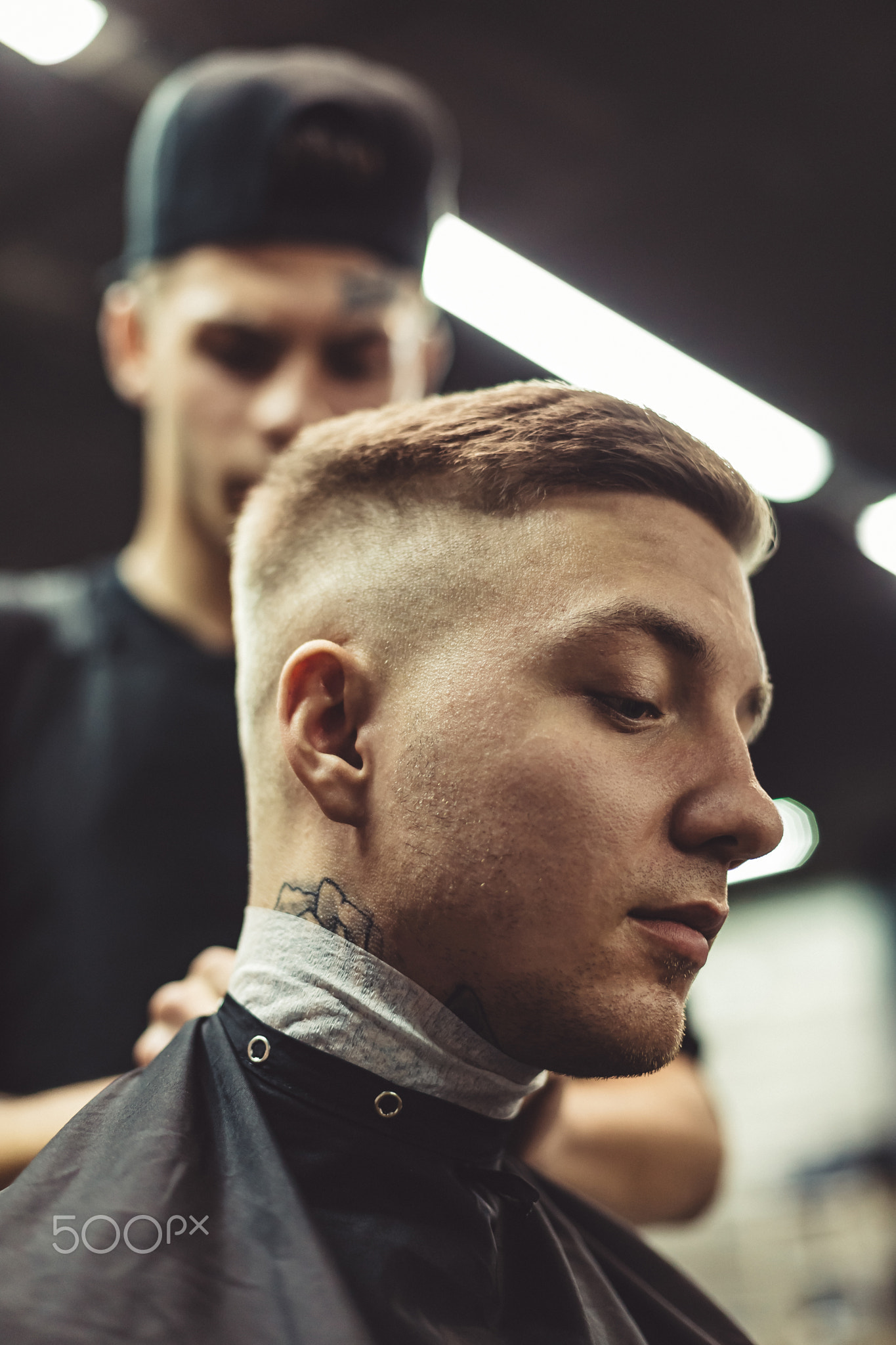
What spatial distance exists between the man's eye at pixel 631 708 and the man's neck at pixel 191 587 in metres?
0.82

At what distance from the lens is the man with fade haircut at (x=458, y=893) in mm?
904

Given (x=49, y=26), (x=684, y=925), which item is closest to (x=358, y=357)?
(x=684, y=925)

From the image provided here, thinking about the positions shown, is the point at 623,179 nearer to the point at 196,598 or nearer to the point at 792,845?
the point at 196,598

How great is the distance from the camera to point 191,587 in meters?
1.69

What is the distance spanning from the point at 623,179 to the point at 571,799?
2547mm

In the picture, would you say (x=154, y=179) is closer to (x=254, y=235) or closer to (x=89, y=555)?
(x=254, y=235)

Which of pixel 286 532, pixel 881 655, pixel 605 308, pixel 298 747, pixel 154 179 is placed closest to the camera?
pixel 298 747

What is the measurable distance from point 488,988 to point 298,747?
10.5 inches

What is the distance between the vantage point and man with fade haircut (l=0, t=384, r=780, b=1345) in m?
0.90

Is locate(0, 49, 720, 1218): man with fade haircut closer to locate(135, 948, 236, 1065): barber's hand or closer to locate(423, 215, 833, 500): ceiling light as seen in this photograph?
locate(135, 948, 236, 1065): barber's hand

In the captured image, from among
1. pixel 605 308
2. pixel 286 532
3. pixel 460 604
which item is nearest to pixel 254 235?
pixel 286 532

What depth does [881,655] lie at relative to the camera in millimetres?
5391

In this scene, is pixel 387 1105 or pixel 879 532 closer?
pixel 387 1105

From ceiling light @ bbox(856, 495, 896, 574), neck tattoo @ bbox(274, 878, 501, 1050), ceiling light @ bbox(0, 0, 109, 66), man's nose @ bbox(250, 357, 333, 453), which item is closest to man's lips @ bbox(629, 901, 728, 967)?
neck tattoo @ bbox(274, 878, 501, 1050)
